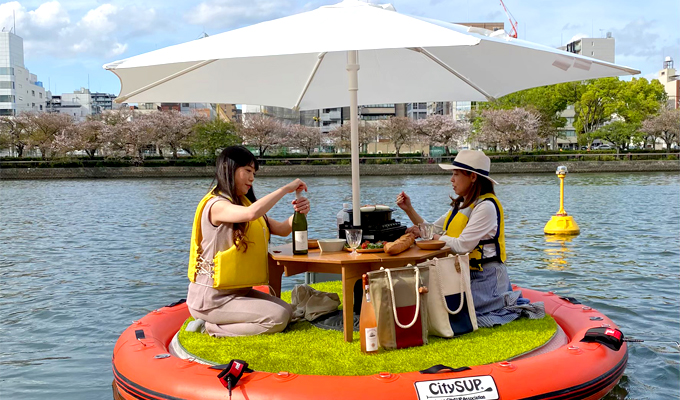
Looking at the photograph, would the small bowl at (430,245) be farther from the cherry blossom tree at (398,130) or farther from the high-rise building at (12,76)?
the high-rise building at (12,76)

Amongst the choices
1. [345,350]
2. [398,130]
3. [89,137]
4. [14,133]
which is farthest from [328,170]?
[345,350]

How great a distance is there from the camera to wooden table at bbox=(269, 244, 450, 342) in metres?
5.05

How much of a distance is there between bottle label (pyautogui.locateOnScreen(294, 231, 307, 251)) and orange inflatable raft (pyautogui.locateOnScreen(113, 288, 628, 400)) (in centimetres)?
122

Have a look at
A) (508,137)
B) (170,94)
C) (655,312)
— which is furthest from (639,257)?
(508,137)

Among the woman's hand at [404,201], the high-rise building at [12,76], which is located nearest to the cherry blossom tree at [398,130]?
the woman's hand at [404,201]

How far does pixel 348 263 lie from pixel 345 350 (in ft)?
2.34

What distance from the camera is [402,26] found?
4379 mm

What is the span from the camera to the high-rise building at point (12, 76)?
11081 cm

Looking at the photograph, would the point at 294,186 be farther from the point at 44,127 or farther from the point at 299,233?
the point at 44,127

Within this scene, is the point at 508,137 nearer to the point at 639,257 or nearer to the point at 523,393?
the point at 639,257

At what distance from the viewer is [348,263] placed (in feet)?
16.5

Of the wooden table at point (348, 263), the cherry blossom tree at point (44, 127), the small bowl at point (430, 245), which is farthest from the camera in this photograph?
the cherry blossom tree at point (44, 127)

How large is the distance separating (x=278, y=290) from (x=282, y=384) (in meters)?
1.74

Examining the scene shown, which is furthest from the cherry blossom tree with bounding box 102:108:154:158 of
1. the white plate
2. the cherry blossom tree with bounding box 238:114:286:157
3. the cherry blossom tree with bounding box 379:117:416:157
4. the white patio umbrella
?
the white plate
